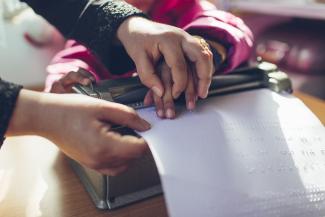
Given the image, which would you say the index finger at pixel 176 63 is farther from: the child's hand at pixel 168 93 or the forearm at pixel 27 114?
the forearm at pixel 27 114

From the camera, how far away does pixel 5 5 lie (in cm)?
95

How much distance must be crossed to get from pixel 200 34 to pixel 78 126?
261mm

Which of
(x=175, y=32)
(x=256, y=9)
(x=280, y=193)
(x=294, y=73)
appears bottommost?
(x=294, y=73)

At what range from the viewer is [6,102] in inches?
15.1

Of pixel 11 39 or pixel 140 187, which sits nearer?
pixel 140 187

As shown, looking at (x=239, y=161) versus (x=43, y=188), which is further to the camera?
(x=43, y=188)

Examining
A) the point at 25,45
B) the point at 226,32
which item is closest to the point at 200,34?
the point at 226,32

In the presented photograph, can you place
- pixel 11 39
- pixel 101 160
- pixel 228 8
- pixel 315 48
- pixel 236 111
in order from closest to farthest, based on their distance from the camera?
1. pixel 101 160
2. pixel 236 111
3. pixel 11 39
4. pixel 315 48
5. pixel 228 8

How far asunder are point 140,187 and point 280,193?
164 mm

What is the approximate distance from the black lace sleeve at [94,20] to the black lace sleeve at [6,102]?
178 mm

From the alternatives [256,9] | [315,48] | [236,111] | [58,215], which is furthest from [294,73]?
[58,215]

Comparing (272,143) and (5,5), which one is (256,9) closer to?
(5,5)

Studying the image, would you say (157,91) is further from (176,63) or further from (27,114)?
(27,114)

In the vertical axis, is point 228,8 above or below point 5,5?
below
